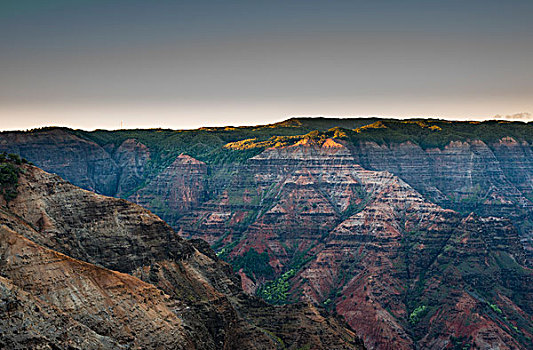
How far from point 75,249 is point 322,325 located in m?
60.2

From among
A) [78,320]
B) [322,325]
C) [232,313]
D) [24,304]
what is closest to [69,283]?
[78,320]

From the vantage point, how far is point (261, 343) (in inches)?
6353

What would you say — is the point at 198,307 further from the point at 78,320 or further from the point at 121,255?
the point at 78,320

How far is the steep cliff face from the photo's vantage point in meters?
120

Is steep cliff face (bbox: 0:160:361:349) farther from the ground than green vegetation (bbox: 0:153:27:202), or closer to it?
closer to it

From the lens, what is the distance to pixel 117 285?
13488 centimetres

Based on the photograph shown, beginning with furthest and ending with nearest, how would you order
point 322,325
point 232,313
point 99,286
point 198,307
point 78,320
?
point 322,325
point 232,313
point 198,307
point 99,286
point 78,320

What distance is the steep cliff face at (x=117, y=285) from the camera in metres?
120

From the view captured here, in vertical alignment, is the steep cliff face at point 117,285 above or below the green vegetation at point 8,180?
below

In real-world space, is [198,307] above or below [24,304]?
below

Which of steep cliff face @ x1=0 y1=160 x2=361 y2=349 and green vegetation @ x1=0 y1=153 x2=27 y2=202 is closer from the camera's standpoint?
steep cliff face @ x1=0 y1=160 x2=361 y2=349

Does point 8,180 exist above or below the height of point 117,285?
above

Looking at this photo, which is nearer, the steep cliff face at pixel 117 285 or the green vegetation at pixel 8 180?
the steep cliff face at pixel 117 285

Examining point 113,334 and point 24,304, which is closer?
point 24,304
